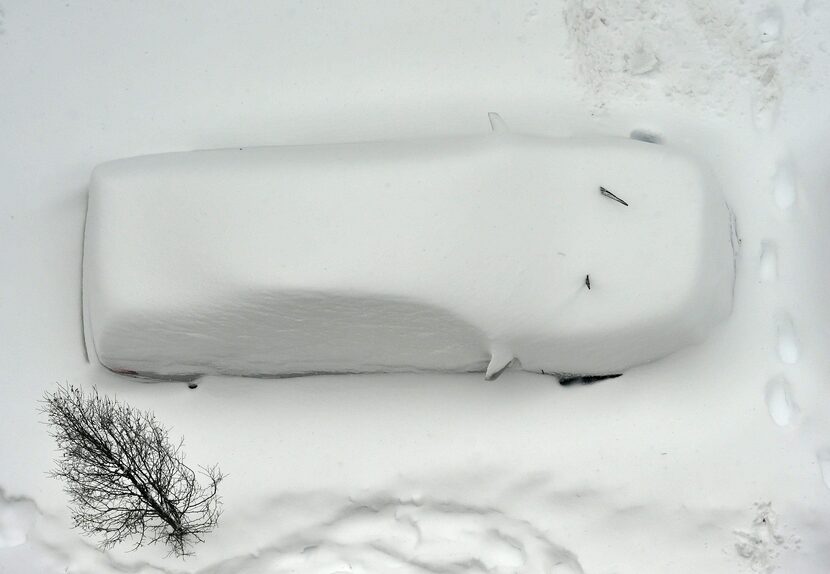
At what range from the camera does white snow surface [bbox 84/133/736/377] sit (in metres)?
4.07

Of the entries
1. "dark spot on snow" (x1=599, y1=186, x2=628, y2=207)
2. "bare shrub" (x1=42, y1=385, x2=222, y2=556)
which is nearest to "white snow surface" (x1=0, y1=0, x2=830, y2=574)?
"bare shrub" (x1=42, y1=385, x2=222, y2=556)

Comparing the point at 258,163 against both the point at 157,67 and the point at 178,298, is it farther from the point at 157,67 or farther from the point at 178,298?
the point at 157,67

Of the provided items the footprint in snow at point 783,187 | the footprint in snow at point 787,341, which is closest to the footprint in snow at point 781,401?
the footprint in snow at point 787,341

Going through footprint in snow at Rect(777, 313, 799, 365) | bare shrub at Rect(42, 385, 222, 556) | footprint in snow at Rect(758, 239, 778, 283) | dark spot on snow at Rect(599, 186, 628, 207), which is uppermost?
dark spot on snow at Rect(599, 186, 628, 207)

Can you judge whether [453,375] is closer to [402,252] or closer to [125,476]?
[402,252]

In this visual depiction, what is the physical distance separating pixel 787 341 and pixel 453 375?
2.49 metres

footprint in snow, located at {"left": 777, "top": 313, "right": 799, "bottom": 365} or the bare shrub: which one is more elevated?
footprint in snow, located at {"left": 777, "top": 313, "right": 799, "bottom": 365}

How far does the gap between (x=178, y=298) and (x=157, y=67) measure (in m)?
2.15

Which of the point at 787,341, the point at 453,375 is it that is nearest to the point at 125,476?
the point at 453,375

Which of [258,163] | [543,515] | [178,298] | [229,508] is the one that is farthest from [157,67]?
[543,515]

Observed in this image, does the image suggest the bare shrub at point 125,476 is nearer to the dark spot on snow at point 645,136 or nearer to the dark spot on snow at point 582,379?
the dark spot on snow at point 582,379

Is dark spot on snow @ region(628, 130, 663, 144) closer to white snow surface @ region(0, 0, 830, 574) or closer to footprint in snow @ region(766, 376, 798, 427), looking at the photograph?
white snow surface @ region(0, 0, 830, 574)

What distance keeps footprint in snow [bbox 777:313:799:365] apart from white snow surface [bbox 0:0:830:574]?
0.6 inches

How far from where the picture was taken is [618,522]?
16.0 feet
